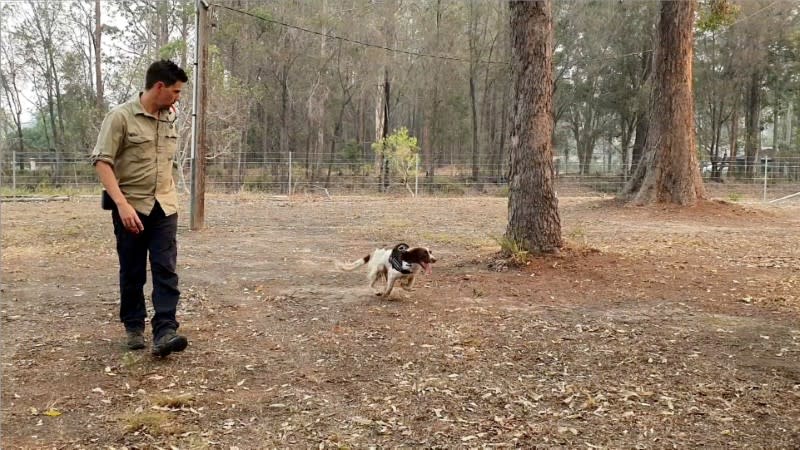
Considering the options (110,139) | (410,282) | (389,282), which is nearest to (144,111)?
(110,139)

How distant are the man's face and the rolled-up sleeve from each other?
0.23 metres

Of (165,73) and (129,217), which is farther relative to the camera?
(165,73)

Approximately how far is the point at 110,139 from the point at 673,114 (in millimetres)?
10719

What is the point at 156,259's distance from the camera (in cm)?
352

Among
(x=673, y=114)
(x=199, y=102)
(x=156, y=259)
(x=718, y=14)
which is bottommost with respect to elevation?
(x=156, y=259)

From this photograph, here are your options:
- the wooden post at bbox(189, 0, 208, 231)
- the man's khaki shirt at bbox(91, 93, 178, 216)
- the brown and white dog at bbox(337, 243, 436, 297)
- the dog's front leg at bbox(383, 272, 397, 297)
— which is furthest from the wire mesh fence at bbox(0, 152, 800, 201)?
the man's khaki shirt at bbox(91, 93, 178, 216)

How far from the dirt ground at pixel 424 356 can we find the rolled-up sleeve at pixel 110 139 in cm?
114

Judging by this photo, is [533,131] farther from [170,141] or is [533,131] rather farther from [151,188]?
[151,188]

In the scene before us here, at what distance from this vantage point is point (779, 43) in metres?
30.2

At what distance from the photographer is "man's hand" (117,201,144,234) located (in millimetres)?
3295

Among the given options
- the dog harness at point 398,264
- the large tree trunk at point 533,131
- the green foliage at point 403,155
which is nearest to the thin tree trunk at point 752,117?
the green foliage at point 403,155

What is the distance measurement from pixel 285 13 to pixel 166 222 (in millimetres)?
25540

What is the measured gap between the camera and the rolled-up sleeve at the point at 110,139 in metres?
3.34

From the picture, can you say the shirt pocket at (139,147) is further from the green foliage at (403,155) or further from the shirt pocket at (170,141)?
the green foliage at (403,155)
